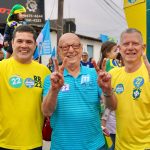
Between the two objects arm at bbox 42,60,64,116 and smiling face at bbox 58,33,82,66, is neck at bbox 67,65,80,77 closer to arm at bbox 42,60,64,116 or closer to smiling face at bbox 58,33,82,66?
smiling face at bbox 58,33,82,66

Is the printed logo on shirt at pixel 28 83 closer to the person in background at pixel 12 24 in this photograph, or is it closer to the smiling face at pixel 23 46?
the smiling face at pixel 23 46

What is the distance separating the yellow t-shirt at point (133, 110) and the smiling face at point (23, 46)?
99 centimetres

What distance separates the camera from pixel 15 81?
157 inches

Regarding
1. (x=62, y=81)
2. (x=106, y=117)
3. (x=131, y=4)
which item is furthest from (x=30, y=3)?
(x=62, y=81)

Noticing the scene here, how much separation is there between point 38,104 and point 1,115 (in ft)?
1.31

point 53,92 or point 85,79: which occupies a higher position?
point 85,79

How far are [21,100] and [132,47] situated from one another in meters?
1.28

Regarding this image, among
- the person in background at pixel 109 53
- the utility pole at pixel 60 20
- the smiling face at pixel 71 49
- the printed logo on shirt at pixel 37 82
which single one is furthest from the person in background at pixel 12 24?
the utility pole at pixel 60 20

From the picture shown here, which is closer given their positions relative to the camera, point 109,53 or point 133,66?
point 133,66

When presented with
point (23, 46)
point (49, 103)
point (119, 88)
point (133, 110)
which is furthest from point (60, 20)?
point (49, 103)

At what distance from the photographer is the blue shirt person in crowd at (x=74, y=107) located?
12.4 ft

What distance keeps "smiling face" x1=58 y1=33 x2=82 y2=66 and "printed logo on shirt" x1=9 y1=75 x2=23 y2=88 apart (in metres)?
0.51

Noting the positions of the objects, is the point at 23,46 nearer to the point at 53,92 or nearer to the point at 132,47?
the point at 53,92

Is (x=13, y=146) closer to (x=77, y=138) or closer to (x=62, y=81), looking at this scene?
(x=77, y=138)
